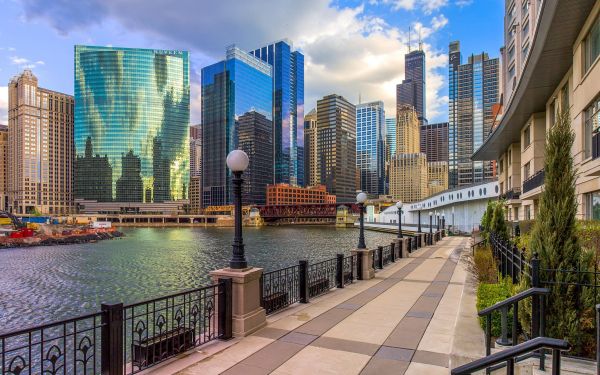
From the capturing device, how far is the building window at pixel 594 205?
1777cm

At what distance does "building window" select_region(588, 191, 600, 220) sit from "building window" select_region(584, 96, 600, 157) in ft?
8.24

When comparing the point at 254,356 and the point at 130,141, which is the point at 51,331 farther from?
the point at 130,141

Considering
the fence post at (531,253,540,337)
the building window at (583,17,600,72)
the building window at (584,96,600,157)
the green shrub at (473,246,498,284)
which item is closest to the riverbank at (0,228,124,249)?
the green shrub at (473,246,498,284)

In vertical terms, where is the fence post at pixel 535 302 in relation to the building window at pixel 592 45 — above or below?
below

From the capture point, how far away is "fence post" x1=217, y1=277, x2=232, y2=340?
812 centimetres

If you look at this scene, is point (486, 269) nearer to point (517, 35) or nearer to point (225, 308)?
point (225, 308)

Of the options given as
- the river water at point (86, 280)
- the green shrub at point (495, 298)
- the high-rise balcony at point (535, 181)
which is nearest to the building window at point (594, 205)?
the high-rise balcony at point (535, 181)

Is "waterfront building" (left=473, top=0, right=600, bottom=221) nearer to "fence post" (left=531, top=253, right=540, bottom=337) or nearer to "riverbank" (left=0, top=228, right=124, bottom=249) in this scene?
"fence post" (left=531, top=253, right=540, bottom=337)

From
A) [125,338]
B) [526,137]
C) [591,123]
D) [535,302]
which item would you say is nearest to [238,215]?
[125,338]

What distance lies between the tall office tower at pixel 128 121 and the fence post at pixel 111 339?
19531cm

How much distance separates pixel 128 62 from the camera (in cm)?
18200

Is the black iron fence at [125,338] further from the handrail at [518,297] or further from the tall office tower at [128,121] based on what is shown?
the tall office tower at [128,121]

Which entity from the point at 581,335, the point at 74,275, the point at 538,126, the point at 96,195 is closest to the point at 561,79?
the point at 538,126

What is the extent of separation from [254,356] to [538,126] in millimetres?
30216
